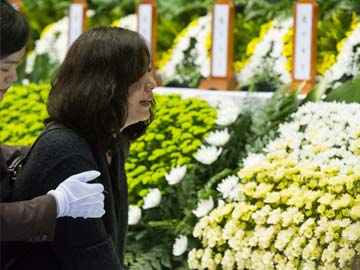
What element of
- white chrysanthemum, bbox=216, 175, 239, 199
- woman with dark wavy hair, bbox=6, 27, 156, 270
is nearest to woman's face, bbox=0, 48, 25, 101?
woman with dark wavy hair, bbox=6, 27, 156, 270

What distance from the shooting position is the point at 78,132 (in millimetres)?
2322

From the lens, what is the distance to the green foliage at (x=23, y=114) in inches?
171

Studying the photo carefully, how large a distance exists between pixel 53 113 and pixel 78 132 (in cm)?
9

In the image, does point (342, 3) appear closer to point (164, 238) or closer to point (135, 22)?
point (135, 22)

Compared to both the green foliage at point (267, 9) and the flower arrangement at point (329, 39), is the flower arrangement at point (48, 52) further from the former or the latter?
the flower arrangement at point (329, 39)

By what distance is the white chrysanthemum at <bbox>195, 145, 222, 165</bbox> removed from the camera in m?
3.74

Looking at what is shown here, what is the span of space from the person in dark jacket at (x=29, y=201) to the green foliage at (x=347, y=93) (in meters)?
1.81

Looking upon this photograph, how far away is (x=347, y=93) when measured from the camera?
3.78m

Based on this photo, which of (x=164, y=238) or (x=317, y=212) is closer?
(x=317, y=212)

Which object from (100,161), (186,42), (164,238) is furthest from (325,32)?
(100,161)

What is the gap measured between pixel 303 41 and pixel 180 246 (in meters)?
1.33

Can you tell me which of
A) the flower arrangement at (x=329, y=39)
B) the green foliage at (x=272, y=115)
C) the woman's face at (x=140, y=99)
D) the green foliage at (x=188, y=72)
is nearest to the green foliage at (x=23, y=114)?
the green foliage at (x=188, y=72)

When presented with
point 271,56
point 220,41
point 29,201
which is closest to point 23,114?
point 220,41

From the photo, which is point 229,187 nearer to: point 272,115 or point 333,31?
point 272,115
